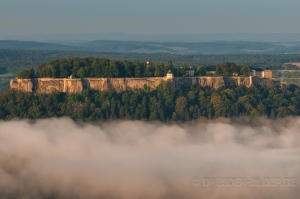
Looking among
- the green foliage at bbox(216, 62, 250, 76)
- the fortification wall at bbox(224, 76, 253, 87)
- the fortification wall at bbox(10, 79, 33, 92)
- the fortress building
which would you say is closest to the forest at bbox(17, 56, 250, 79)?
the green foliage at bbox(216, 62, 250, 76)

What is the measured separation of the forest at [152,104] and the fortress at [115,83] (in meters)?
0.28

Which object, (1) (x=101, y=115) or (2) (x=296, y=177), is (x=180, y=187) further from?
(1) (x=101, y=115)

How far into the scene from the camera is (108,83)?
1597 inches

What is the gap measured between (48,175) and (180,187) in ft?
15.1

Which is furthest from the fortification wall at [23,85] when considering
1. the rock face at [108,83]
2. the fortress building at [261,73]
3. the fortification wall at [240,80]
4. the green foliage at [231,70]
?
the fortress building at [261,73]

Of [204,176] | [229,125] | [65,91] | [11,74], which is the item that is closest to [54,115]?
[65,91]

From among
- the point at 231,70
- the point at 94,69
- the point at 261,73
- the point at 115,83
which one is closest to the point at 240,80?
the point at 231,70

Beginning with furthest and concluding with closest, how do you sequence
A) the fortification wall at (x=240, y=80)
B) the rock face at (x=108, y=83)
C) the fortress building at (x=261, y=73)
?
1. the fortress building at (x=261, y=73)
2. the fortification wall at (x=240, y=80)
3. the rock face at (x=108, y=83)

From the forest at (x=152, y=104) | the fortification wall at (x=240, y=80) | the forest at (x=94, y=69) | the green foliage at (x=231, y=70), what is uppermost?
the forest at (x=94, y=69)

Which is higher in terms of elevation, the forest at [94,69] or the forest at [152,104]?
the forest at [94,69]

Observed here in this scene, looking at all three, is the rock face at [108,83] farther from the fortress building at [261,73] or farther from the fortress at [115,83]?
the fortress building at [261,73]

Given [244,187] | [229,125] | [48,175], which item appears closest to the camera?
[244,187]

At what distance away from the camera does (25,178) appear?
30047 mm

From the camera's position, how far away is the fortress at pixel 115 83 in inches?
1564
